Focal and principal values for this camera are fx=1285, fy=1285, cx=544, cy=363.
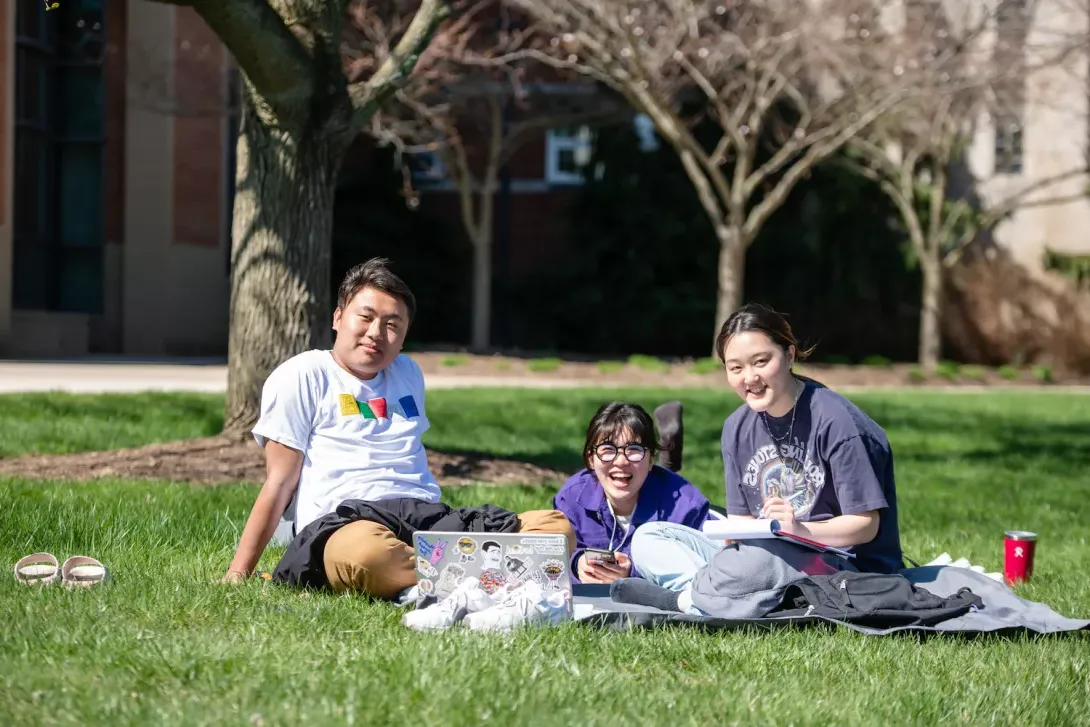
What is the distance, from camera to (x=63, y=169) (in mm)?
20281

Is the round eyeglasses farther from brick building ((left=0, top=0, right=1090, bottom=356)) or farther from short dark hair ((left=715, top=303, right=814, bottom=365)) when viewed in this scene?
brick building ((left=0, top=0, right=1090, bottom=356))

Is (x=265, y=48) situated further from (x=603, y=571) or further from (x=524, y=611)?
(x=524, y=611)

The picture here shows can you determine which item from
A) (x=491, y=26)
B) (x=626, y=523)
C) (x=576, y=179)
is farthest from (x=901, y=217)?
(x=626, y=523)

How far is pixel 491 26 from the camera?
2177cm

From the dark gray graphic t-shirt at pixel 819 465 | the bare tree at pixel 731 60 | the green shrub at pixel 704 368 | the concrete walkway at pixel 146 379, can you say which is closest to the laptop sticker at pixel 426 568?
the dark gray graphic t-shirt at pixel 819 465

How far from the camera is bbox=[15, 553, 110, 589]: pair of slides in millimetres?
4410

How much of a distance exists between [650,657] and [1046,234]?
22.9m

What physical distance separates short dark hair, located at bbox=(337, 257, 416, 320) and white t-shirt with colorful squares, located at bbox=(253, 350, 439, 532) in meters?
0.26

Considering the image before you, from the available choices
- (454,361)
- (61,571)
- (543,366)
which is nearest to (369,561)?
(61,571)

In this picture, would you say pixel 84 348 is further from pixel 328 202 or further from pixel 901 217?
pixel 901 217

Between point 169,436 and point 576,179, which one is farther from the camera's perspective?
point 576,179

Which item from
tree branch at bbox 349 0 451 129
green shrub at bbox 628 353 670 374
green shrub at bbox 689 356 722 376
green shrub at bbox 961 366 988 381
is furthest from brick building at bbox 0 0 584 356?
tree branch at bbox 349 0 451 129

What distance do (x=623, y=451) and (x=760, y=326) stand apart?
34.9 inches

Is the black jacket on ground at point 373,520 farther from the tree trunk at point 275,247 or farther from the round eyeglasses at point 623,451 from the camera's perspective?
the tree trunk at point 275,247
